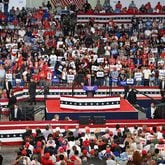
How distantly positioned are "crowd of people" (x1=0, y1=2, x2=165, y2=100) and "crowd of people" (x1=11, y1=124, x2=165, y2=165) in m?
8.75

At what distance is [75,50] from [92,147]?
1507 centimetres

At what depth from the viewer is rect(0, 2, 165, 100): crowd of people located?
3553 centimetres

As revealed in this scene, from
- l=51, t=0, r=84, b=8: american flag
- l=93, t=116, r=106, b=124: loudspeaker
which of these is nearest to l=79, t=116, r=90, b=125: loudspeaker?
l=93, t=116, r=106, b=124: loudspeaker

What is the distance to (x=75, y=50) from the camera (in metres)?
39.3

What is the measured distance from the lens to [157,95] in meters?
36.1

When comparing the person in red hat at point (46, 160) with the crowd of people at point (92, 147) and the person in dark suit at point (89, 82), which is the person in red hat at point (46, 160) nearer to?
the crowd of people at point (92, 147)

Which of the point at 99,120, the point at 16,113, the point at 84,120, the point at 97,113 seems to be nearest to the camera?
the point at 84,120

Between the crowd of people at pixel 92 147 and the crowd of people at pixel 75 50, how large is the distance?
875cm

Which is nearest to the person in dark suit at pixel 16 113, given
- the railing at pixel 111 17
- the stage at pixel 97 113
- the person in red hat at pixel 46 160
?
the stage at pixel 97 113

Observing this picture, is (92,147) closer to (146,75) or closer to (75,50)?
(146,75)

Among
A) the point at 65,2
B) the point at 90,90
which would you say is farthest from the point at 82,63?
the point at 65,2

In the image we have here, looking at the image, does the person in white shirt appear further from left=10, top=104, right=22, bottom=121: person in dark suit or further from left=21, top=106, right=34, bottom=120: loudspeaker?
left=10, top=104, right=22, bottom=121: person in dark suit

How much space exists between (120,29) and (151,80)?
375 inches

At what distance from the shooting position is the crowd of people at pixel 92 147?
22.5 metres
